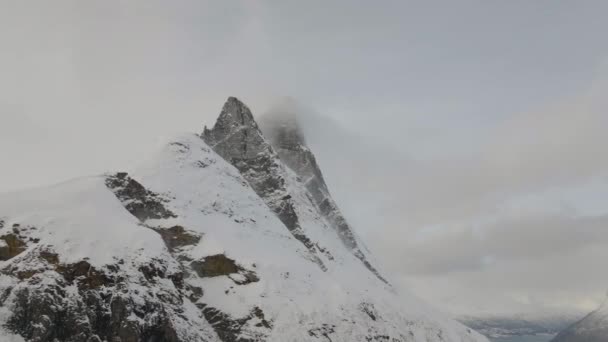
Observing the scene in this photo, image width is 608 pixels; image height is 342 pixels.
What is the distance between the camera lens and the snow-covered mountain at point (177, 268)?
2254 inches

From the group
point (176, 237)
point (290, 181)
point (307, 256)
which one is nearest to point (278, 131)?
point (290, 181)

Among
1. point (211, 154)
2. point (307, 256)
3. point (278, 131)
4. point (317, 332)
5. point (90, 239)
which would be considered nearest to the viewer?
point (90, 239)

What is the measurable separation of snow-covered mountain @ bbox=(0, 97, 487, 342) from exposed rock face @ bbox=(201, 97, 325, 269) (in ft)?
2.61

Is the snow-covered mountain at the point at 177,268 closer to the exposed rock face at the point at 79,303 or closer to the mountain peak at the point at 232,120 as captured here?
the exposed rock face at the point at 79,303

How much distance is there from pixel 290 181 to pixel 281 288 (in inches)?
2425

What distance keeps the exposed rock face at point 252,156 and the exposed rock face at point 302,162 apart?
3442 centimetres

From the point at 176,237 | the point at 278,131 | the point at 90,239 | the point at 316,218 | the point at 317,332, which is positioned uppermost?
the point at 278,131

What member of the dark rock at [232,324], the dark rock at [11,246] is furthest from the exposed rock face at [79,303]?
the dark rock at [232,324]

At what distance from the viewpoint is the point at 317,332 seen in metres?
74.6

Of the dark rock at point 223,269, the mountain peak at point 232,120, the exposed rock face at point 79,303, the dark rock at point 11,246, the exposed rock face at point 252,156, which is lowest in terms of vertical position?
the exposed rock face at point 79,303

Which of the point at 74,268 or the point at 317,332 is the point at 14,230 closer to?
the point at 74,268

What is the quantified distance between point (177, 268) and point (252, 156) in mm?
64969

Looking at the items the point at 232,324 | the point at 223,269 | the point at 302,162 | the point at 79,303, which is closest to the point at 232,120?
the point at 302,162

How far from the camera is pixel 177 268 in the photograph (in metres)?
70.5
